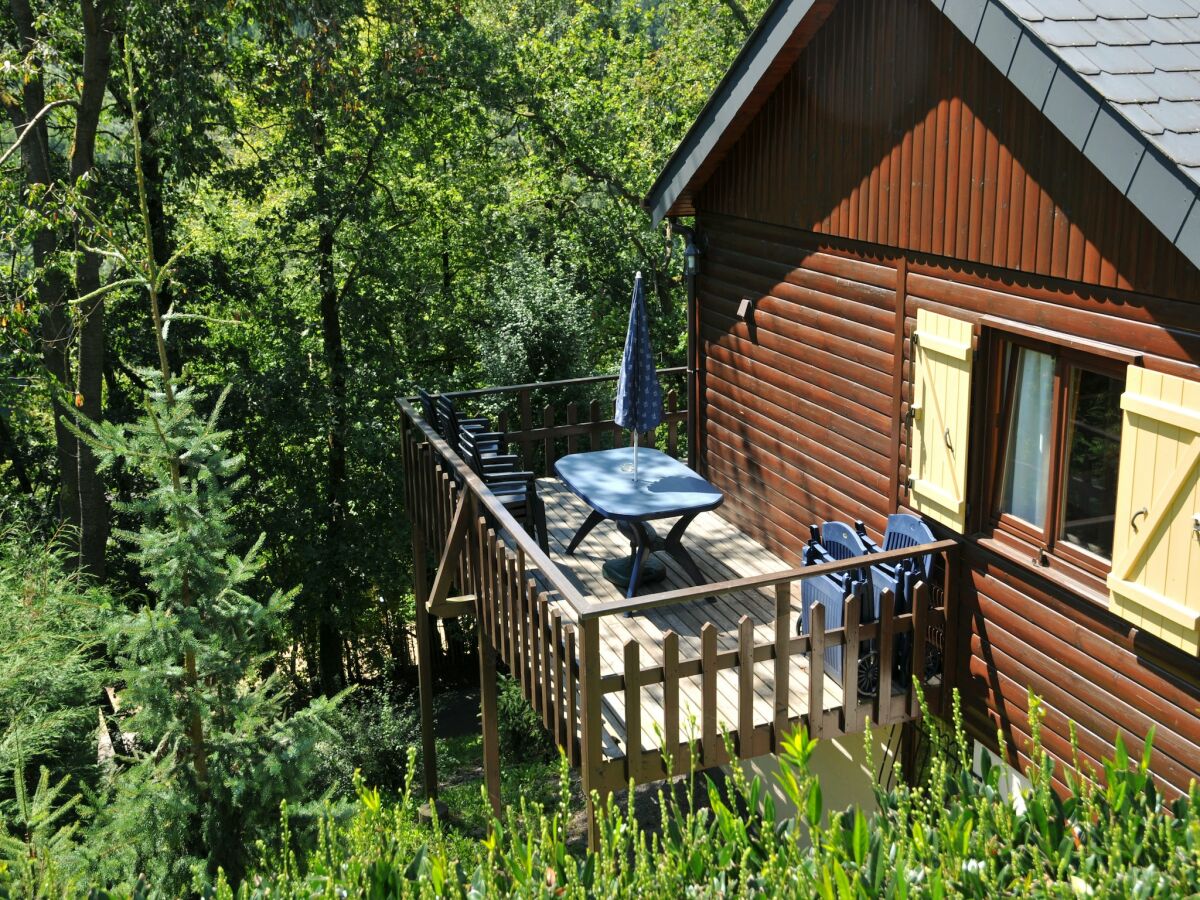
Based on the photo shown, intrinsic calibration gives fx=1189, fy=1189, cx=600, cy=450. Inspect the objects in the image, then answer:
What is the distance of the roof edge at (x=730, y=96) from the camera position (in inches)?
308

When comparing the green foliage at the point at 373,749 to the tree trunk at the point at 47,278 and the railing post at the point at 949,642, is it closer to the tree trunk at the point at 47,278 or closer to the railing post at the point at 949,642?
the tree trunk at the point at 47,278

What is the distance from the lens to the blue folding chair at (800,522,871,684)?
7078 mm

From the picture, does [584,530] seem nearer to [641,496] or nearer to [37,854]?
[641,496]

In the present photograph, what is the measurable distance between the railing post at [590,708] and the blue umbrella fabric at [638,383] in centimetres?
272

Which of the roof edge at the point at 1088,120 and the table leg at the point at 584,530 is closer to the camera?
the roof edge at the point at 1088,120

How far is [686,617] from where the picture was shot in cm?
830

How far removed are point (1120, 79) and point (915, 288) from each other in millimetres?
2074

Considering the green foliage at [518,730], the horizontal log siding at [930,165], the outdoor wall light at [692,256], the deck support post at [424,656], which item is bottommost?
the green foliage at [518,730]

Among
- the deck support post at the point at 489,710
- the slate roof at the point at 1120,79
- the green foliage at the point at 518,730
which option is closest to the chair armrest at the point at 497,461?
the deck support post at the point at 489,710

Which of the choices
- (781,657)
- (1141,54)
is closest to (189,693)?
(781,657)

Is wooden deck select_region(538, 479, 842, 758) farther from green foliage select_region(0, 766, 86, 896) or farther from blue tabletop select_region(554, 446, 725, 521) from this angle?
green foliage select_region(0, 766, 86, 896)

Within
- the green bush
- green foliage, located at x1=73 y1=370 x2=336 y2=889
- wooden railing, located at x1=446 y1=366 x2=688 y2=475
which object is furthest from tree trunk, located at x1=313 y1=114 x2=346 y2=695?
the green bush

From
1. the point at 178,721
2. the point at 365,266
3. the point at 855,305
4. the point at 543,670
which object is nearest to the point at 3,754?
the point at 178,721

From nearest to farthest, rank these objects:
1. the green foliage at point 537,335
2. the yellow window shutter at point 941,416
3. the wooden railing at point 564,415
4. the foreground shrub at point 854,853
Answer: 1. the foreground shrub at point 854,853
2. the yellow window shutter at point 941,416
3. the wooden railing at point 564,415
4. the green foliage at point 537,335
